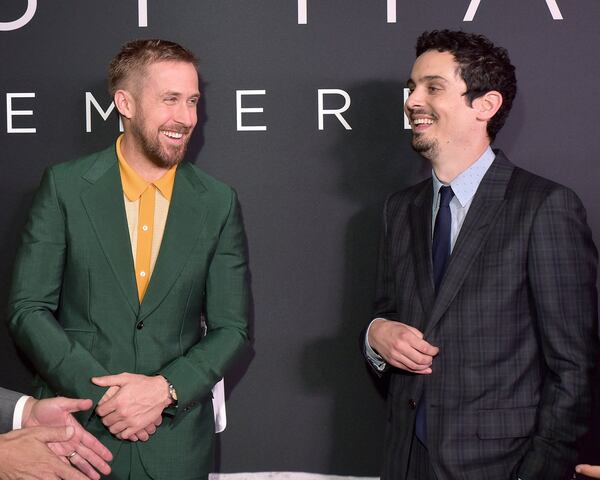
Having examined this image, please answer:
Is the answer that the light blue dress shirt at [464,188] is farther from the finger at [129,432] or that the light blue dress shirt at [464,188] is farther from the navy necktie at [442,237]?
the finger at [129,432]

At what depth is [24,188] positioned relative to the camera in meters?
3.18

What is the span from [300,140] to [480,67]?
2.73 ft

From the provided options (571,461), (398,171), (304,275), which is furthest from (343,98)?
(571,461)

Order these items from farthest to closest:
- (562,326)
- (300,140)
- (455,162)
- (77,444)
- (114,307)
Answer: (300,140), (455,162), (114,307), (77,444), (562,326)

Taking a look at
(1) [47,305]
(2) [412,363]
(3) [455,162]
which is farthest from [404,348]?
(1) [47,305]

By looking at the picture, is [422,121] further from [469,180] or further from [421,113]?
[469,180]

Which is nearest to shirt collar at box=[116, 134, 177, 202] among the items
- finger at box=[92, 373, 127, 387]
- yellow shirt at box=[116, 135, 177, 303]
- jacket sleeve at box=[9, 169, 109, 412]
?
yellow shirt at box=[116, 135, 177, 303]

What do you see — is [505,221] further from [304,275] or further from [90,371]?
[90,371]


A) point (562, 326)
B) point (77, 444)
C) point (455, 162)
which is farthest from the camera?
point (455, 162)

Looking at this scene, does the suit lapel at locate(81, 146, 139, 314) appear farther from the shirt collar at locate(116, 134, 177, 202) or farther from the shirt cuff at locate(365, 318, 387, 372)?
the shirt cuff at locate(365, 318, 387, 372)

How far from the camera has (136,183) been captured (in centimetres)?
253

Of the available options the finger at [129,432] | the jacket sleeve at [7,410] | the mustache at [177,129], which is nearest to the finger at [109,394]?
the finger at [129,432]

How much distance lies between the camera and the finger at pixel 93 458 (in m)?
2.27

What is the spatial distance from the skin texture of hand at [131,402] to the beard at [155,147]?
2.24ft
